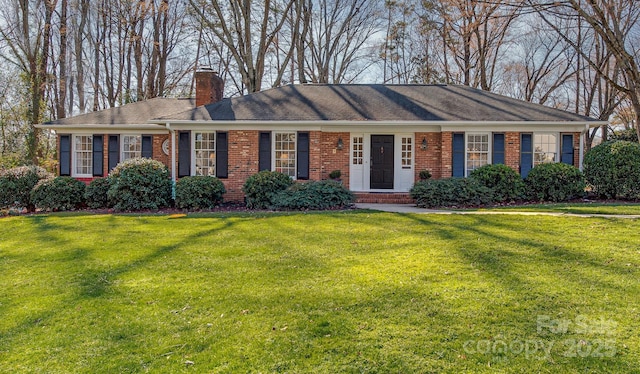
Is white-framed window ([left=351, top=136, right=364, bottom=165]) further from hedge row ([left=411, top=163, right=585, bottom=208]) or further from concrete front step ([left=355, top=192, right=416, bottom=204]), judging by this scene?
hedge row ([left=411, top=163, right=585, bottom=208])

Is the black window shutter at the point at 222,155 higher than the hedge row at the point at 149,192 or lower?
higher

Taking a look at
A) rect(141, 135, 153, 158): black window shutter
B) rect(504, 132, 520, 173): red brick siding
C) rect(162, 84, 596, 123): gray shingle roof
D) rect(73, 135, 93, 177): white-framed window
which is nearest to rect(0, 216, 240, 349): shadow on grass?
rect(162, 84, 596, 123): gray shingle roof

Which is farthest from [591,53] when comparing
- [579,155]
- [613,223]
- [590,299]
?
[590,299]

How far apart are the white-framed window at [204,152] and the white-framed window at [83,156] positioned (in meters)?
5.43

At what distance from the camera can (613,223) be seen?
7.16 m

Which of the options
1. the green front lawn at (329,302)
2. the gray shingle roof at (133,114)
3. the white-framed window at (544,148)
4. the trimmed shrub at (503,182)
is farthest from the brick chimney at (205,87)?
the white-framed window at (544,148)

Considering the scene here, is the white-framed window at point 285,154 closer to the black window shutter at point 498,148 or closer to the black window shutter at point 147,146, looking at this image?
the black window shutter at point 147,146

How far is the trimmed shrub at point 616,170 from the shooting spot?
11016 mm

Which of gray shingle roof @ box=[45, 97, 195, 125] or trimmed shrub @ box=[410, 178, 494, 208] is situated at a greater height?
gray shingle roof @ box=[45, 97, 195, 125]

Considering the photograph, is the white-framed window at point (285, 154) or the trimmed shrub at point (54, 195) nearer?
the trimmed shrub at point (54, 195)

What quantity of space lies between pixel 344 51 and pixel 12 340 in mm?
25966

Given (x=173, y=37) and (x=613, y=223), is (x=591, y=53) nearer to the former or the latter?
(x=613, y=223)

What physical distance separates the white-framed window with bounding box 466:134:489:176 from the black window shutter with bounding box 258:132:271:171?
673cm

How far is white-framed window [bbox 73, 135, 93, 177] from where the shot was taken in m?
15.2
